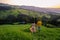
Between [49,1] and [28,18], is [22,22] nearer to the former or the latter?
[28,18]

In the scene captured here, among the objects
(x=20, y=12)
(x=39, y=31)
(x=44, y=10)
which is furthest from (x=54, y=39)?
(x=20, y=12)

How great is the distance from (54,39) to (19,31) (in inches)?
12.7

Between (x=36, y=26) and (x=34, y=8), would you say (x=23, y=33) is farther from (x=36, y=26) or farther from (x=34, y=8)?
(x=34, y=8)

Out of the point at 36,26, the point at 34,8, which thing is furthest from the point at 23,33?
the point at 34,8

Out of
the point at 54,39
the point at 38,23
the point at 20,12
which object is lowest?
the point at 54,39

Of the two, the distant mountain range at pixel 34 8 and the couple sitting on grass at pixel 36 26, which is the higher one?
the distant mountain range at pixel 34 8

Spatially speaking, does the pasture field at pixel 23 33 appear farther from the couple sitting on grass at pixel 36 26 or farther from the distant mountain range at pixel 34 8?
the distant mountain range at pixel 34 8

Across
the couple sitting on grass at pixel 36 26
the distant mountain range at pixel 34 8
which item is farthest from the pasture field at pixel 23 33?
the distant mountain range at pixel 34 8

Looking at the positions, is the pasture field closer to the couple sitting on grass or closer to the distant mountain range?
the couple sitting on grass

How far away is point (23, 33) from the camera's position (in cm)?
121

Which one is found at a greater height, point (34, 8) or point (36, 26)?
point (34, 8)

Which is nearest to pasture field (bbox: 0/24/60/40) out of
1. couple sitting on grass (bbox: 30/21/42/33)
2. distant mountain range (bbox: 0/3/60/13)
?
couple sitting on grass (bbox: 30/21/42/33)

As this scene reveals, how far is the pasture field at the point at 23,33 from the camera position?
3.90 ft

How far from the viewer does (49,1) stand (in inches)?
50.7
